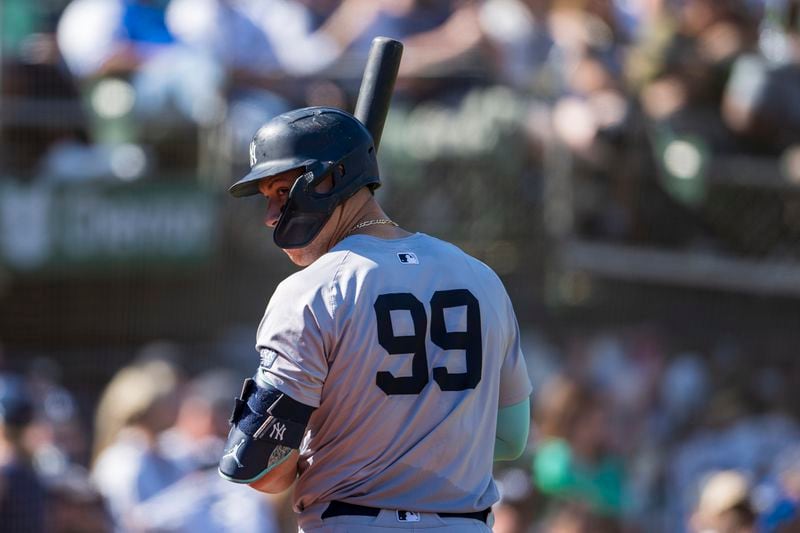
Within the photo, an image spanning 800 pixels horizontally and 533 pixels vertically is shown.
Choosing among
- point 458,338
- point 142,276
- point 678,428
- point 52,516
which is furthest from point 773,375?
point 458,338

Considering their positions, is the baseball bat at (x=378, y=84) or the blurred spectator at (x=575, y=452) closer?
the baseball bat at (x=378, y=84)

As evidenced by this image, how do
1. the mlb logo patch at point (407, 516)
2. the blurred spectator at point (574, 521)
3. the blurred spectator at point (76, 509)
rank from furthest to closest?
the blurred spectator at point (574, 521)
the blurred spectator at point (76, 509)
the mlb logo patch at point (407, 516)

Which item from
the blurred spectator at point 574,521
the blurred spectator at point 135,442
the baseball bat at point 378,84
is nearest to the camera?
the baseball bat at point 378,84

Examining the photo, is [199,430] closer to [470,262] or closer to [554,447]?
[554,447]

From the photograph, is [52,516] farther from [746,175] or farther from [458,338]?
[746,175]

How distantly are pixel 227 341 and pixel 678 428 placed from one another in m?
2.70

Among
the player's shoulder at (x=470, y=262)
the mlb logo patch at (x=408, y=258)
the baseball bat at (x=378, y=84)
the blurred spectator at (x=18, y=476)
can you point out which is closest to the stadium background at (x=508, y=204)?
the blurred spectator at (x=18, y=476)

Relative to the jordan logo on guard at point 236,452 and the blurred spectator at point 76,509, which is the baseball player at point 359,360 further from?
the blurred spectator at point 76,509

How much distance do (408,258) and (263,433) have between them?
50cm

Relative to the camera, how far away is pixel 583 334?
7.40m

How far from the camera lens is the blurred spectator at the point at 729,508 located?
5.76 meters

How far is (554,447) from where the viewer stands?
275 inches

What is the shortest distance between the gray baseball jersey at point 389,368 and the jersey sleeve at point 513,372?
94 millimetres

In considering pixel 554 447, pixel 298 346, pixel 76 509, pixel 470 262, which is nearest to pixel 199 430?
pixel 76 509
